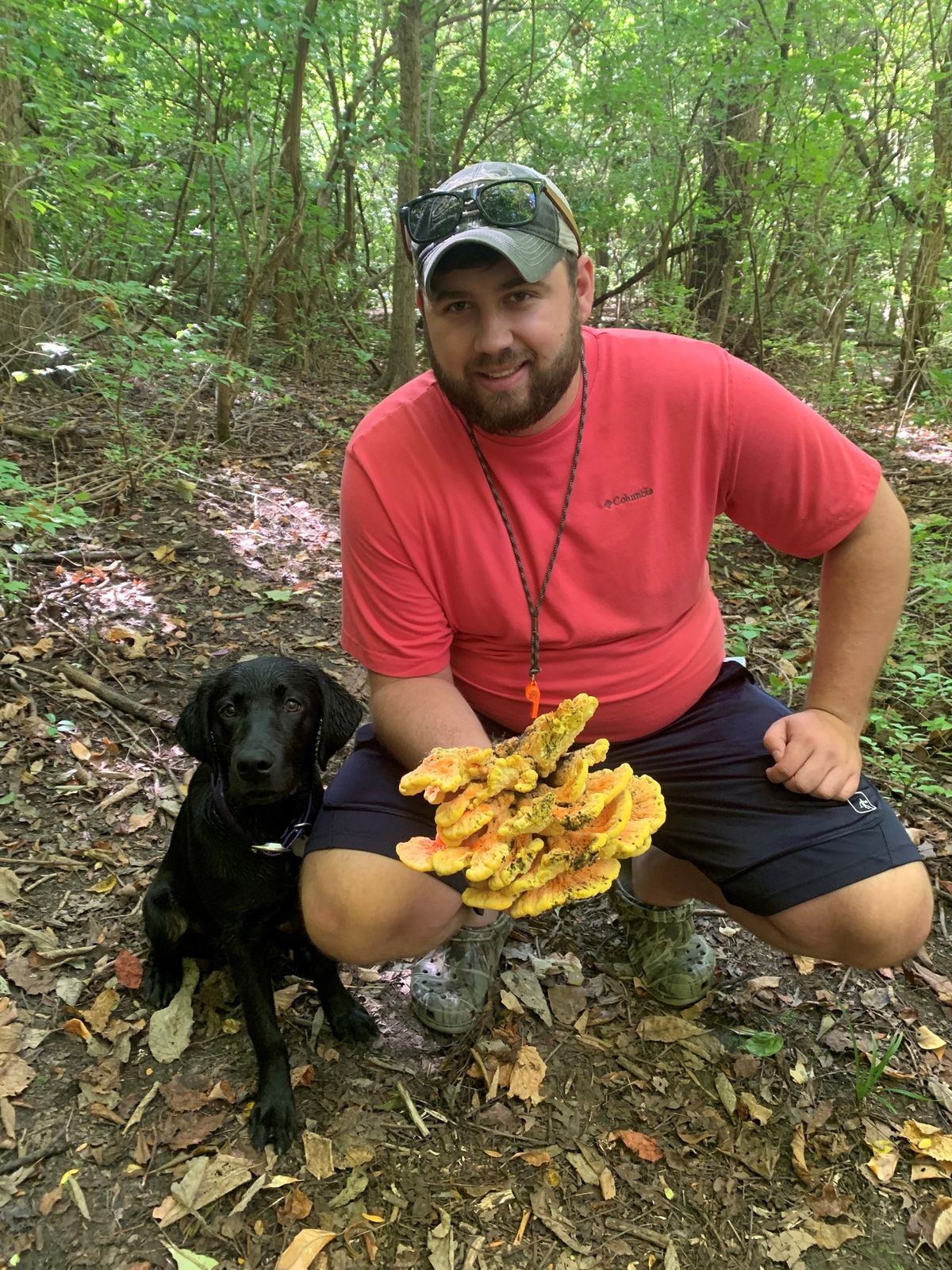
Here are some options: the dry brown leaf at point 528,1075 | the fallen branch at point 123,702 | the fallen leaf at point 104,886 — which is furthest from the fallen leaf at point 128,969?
the dry brown leaf at point 528,1075

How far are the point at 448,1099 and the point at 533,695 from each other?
1290 millimetres

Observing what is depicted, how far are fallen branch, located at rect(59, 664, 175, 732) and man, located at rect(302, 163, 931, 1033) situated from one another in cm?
171

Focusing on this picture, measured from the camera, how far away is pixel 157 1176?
84.1 inches

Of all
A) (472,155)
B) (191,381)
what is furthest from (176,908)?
(472,155)

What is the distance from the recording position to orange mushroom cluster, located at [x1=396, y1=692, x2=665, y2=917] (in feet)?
4.99

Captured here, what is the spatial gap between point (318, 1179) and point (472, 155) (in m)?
13.1

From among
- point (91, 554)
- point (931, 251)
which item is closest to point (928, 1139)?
point (91, 554)

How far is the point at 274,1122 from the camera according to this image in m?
2.24

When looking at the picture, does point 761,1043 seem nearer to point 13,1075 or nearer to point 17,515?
point 13,1075

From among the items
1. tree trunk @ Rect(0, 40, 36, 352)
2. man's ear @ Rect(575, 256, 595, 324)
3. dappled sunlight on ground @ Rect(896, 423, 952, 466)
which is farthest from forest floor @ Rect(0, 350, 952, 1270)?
dappled sunlight on ground @ Rect(896, 423, 952, 466)

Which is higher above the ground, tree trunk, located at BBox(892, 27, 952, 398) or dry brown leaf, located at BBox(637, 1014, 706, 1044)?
tree trunk, located at BBox(892, 27, 952, 398)

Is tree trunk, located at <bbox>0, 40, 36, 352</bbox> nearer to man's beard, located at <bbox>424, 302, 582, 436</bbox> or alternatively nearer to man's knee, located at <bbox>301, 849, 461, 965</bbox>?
man's beard, located at <bbox>424, 302, 582, 436</bbox>

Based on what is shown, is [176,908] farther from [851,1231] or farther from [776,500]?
Result: [776,500]

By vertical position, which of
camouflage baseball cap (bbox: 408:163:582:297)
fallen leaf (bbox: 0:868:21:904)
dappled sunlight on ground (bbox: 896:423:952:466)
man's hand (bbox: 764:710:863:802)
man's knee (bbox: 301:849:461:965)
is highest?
camouflage baseball cap (bbox: 408:163:582:297)
